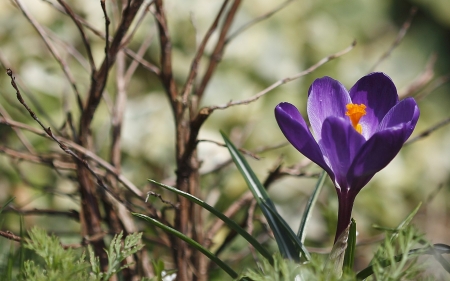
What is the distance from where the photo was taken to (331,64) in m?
2.00

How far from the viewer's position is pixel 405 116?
555mm

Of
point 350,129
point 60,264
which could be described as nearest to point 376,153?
point 350,129

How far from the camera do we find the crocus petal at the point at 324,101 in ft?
1.97

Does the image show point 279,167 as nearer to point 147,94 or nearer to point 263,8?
point 147,94

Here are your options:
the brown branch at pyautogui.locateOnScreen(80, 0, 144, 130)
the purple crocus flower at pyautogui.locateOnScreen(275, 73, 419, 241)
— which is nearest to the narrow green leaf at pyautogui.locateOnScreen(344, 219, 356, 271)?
the purple crocus flower at pyautogui.locateOnScreen(275, 73, 419, 241)

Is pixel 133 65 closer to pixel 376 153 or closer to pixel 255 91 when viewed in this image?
pixel 376 153

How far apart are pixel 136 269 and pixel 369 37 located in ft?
5.96

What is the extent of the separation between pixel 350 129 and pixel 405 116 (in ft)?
0.26

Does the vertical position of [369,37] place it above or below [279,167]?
above

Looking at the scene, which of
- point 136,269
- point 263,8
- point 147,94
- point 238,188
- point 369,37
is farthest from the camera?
point 369,37

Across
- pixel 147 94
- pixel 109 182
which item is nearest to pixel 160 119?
pixel 147 94

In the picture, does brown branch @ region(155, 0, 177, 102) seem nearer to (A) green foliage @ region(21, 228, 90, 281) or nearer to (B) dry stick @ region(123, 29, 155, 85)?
(B) dry stick @ region(123, 29, 155, 85)

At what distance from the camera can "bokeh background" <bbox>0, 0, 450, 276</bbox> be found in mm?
1640

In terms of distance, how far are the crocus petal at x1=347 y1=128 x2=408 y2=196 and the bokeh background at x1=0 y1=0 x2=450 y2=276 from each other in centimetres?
77
